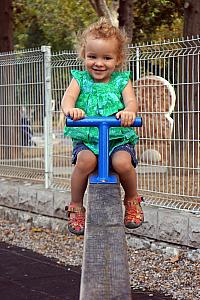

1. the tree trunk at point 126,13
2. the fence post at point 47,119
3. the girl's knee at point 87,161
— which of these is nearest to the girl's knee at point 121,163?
the girl's knee at point 87,161

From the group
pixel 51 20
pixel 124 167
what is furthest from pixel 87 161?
pixel 51 20

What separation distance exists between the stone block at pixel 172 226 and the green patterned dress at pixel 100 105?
9.40 ft

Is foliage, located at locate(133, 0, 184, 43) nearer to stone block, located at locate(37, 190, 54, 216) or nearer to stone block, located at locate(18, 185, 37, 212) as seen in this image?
stone block, located at locate(18, 185, 37, 212)

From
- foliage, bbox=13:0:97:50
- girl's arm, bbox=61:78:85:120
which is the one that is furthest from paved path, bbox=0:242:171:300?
foliage, bbox=13:0:97:50

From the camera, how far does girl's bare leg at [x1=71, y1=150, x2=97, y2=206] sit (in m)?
4.01

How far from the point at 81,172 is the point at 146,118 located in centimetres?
372

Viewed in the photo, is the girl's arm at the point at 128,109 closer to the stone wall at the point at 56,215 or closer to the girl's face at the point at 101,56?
the girl's face at the point at 101,56

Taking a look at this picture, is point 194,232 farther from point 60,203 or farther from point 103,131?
point 103,131

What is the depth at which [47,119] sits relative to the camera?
892 cm

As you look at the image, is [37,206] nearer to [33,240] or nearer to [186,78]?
[33,240]

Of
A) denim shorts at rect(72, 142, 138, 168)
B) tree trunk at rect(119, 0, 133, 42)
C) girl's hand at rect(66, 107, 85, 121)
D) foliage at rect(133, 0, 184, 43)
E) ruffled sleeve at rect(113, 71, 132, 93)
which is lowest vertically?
denim shorts at rect(72, 142, 138, 168)

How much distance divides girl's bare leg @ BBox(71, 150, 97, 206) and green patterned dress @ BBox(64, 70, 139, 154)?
0.19 ft

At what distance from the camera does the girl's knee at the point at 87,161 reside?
4.00 m

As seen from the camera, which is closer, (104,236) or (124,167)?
→ (104,236)
